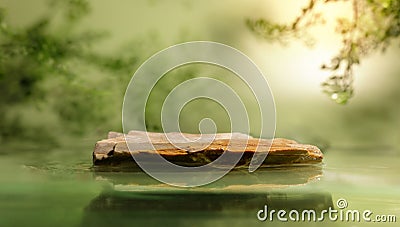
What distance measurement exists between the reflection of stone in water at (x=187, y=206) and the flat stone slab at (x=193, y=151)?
0.19 metres

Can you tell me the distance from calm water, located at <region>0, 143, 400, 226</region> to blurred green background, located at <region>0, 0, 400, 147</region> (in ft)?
0.90

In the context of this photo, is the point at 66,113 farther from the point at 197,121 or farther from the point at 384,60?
the point at 384,60

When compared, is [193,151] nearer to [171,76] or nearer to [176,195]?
[176,195]

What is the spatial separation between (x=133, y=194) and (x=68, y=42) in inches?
27.9

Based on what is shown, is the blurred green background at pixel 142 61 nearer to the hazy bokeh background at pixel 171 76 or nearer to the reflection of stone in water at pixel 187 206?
the hazy bokeh background at pixel 171 76

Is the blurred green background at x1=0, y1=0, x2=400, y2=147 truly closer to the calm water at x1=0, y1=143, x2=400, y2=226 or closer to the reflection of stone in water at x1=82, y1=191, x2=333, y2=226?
the calm water at x1=0, y1=143, x2=400, y2=226

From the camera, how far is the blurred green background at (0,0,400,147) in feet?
4.87

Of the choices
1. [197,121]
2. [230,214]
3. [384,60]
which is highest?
[384,60]

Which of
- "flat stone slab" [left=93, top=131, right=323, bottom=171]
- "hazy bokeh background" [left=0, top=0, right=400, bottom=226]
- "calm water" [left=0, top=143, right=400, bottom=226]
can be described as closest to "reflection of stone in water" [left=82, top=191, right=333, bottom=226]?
"calm water" [left=0, top=143, right=400, bottom=226]

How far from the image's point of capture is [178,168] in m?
1.13

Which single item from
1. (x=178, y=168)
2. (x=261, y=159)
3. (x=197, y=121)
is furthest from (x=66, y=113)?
(x=261, y=159)

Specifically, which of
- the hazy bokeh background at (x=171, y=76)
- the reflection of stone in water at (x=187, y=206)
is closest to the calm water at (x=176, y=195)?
the reflection of stone in water at (x=187, y=206)

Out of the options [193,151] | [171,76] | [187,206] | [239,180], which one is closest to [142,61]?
[171,76]

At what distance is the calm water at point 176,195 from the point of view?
82 cm
